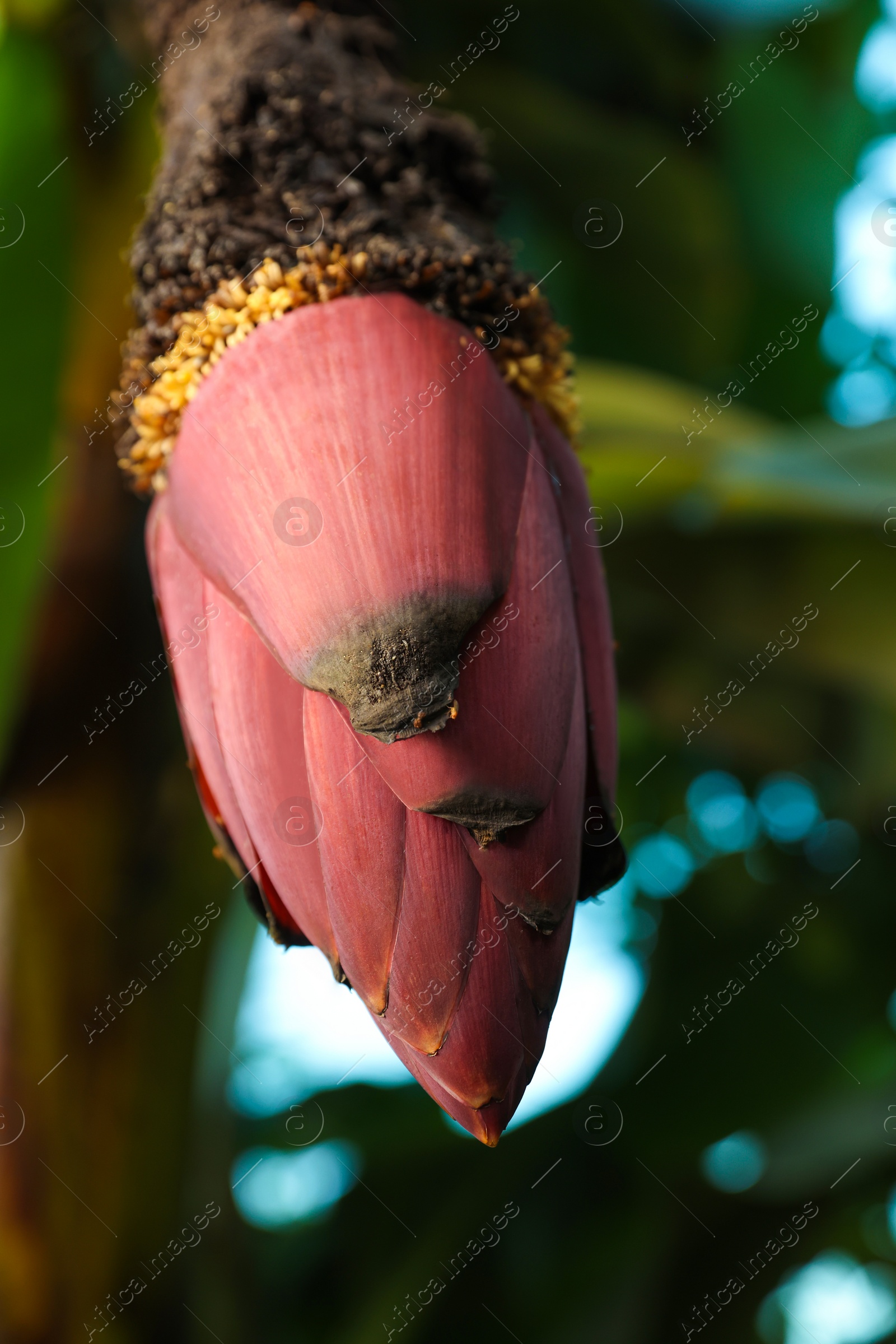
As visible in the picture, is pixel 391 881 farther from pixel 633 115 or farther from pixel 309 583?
pixel 633 115

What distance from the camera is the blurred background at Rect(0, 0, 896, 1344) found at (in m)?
0.56

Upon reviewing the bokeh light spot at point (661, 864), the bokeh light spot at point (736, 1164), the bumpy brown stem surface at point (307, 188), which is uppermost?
the bumpy brown stem surface at point (307, 188)

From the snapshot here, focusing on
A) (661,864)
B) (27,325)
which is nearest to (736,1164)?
(661,864)

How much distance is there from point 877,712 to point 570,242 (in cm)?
55

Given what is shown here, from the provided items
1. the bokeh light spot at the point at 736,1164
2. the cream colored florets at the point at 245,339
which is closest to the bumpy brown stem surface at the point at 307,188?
the cream colored florets at the point at 245,339

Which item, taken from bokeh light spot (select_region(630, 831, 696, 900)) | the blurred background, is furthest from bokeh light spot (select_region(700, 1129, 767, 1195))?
bokeh light spot (select_region(630, 831, 696, 900))

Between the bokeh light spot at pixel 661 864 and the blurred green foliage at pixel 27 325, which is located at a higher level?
the blurred green foliage at pixel 27 325

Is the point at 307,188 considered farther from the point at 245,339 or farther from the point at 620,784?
the point at 620,784

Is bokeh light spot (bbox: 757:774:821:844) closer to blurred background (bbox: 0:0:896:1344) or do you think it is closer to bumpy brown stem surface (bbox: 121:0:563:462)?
blurred background (bbox: 0:0:896:1344)

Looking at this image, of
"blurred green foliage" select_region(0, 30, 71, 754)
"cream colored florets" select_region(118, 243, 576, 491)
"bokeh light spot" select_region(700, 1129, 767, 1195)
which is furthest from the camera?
"bokeh light spot" select_region(700, 1129, 767, 1195)

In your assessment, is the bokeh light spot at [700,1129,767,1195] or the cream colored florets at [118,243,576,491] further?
the bokeh light spot at [700,1129,767,1195]

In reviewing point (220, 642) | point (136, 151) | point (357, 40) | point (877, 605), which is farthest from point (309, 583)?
point (877, 605)

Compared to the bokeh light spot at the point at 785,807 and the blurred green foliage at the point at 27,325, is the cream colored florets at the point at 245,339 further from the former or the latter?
the bokeh light spot at the point at 785,807

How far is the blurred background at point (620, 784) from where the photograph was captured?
562 millimetres
